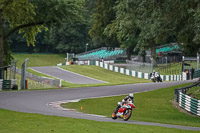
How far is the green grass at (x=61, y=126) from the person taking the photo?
47.3 feet

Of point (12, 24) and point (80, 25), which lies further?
point (80, 25)

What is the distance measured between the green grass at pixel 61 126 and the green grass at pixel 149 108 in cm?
422

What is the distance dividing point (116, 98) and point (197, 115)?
7529 mm

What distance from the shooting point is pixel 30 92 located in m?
32.8

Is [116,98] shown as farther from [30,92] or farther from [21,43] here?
[21,43]

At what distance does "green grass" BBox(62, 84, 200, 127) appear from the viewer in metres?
21.6

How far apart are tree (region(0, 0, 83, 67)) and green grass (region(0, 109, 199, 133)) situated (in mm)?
19836

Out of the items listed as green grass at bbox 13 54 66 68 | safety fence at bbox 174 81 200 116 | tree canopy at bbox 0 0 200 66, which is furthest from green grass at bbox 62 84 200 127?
green grass at bbox 13 54 66 68

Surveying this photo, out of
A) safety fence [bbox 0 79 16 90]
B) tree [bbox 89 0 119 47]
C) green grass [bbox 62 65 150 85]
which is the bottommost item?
green grass [bbox 62 65 150 85]

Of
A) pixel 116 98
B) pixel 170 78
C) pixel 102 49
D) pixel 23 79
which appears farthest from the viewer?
pixel 102 49

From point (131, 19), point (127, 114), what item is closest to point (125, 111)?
point (127, 114)

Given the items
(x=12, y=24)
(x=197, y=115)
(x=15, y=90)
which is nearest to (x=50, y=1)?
(x=12, y=24)

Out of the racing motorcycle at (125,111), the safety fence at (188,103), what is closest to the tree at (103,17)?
the safety fence at (188,103)

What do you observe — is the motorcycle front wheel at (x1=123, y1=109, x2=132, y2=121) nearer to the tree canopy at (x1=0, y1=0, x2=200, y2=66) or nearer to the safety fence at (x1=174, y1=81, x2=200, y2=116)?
the safety fence at (x1=174, y1=81, x2=200, y2=116)
